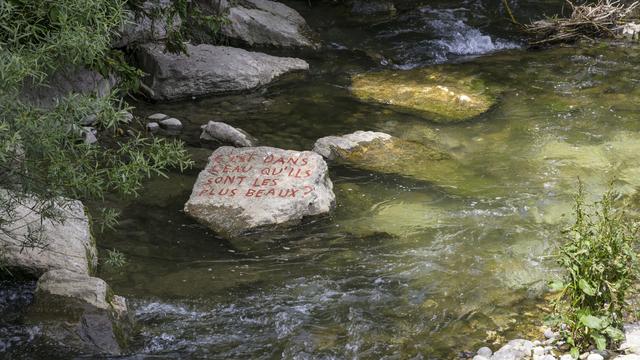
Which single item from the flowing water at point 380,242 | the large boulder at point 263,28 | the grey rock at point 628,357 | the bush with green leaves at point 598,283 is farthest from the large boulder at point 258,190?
the large boulder at point 263,28

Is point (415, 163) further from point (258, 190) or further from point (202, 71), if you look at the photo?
point (202, 71)

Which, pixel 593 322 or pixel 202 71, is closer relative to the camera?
pixel 593 322

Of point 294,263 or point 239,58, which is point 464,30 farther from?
point 294,263

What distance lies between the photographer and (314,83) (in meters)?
9.34

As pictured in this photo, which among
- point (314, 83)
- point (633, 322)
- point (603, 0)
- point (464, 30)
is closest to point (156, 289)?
point (633, 322)

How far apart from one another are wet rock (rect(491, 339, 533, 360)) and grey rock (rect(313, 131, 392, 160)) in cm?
307

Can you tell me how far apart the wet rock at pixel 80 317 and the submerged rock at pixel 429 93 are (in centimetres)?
467

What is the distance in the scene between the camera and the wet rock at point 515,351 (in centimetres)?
412

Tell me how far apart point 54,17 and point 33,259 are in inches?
65.4

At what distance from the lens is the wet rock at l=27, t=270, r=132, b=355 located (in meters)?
4.16

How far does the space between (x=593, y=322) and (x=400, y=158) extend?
320 centimetres

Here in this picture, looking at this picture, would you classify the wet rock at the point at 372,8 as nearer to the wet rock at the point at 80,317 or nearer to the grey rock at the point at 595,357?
the wet rock at the point at 80,317

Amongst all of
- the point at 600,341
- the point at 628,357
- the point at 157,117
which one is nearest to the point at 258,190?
the point at 157,117

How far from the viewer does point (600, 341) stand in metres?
3.92
